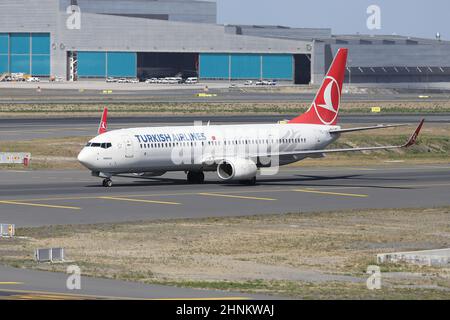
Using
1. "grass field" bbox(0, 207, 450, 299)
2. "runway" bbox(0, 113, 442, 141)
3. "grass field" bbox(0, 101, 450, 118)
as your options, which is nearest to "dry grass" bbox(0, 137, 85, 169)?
"runway" bbox(0, 113, 442, 141)

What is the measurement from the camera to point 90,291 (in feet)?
112

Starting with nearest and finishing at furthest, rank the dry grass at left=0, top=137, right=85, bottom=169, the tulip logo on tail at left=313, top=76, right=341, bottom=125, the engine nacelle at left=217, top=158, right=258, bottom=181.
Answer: the engine nacelle at left=217, top=158, right=258, bottom=181 → the tulip logo on tail at left=313, top=76, right=341, bottom=125 → the dry grass at left=0, top=137, right=85, bottom=169

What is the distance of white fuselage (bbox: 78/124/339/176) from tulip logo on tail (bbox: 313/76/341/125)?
0.92 metres

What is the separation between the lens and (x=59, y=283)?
3606cm

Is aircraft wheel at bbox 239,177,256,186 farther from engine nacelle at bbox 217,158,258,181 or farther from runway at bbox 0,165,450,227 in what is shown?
runway at bbox 0,165,450,227

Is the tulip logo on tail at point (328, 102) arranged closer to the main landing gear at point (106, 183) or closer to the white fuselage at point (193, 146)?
the white fuselage at point (193, 146)

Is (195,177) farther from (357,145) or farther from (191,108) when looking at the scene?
(191,108)

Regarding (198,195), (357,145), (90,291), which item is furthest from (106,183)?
(357,145)

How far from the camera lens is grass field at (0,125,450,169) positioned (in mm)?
92412

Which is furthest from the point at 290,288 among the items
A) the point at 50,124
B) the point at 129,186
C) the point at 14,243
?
the point at 50,124

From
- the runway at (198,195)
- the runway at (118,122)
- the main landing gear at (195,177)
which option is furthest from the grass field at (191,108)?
the main landing gear at (195,177)

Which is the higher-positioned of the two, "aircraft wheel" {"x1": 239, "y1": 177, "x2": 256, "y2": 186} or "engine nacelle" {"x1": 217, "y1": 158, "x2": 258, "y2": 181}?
"engine nacelle" {"x1": 217, "y1": 158, "x2": 258, "y2": 181}

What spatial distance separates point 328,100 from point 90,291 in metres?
49.7

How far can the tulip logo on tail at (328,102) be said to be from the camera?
267ft
